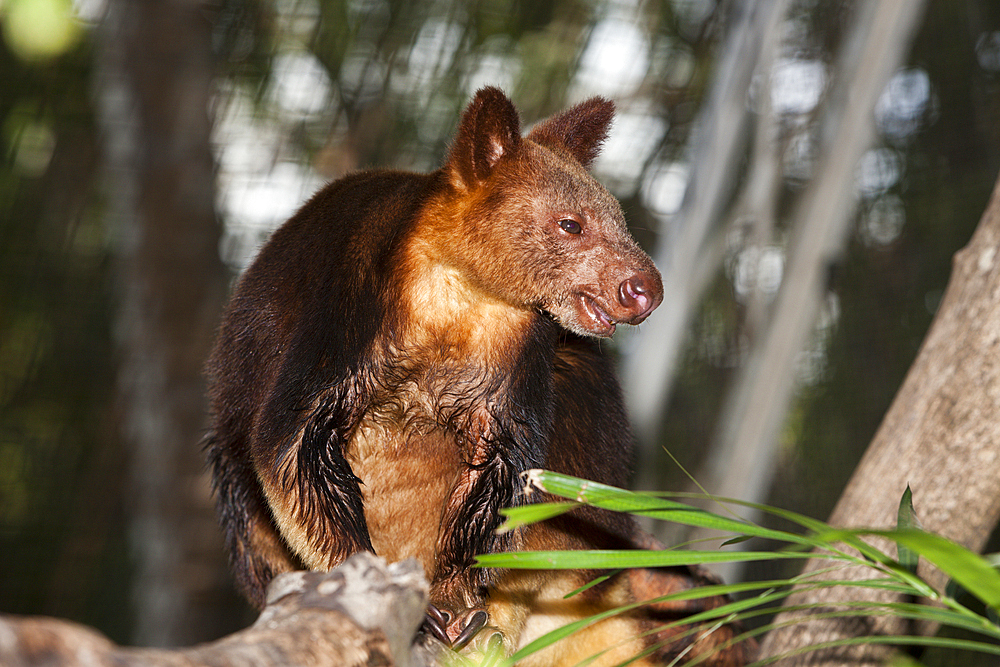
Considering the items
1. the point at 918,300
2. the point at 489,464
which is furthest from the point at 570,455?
the point at 918,300

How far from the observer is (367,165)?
16.6 ft

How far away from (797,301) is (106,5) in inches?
142

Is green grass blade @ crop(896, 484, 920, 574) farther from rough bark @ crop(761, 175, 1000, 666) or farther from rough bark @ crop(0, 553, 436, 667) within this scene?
rough bark @ crop(0, 553, 436, 667)

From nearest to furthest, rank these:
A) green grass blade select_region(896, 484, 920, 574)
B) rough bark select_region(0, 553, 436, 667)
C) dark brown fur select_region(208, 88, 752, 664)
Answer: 1. rough bark select_region(0, 553, 436, 667)
2. green grass blade select_region(896, 484, 920, 574)
3. dark brown fur select_region(208, 88, 752, 664)

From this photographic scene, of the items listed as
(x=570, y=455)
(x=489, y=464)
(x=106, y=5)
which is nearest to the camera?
(x=489, y=464)

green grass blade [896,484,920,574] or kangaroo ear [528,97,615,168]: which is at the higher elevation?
kangaroo ear [528,97,615,168]

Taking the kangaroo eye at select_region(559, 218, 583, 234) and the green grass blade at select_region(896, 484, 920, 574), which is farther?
the kangaroo eye at select_region(559, 218, 583, 234)

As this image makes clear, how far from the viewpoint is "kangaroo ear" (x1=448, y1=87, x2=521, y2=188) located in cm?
202

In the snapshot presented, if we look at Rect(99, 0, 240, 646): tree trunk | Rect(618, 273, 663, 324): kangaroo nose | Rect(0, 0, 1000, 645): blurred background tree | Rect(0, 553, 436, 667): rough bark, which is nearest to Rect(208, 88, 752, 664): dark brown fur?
Rect(618, 273, 663, 324): kangaroo nose

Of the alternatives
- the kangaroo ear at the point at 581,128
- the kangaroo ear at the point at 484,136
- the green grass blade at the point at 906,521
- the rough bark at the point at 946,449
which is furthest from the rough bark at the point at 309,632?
the kangaroo ear at the point at 581,128

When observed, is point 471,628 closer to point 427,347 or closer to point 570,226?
point 427,347

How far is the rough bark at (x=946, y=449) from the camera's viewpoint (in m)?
2.04

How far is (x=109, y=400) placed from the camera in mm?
6387

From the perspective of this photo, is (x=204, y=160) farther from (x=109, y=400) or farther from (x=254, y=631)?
(x=254, y=631)
